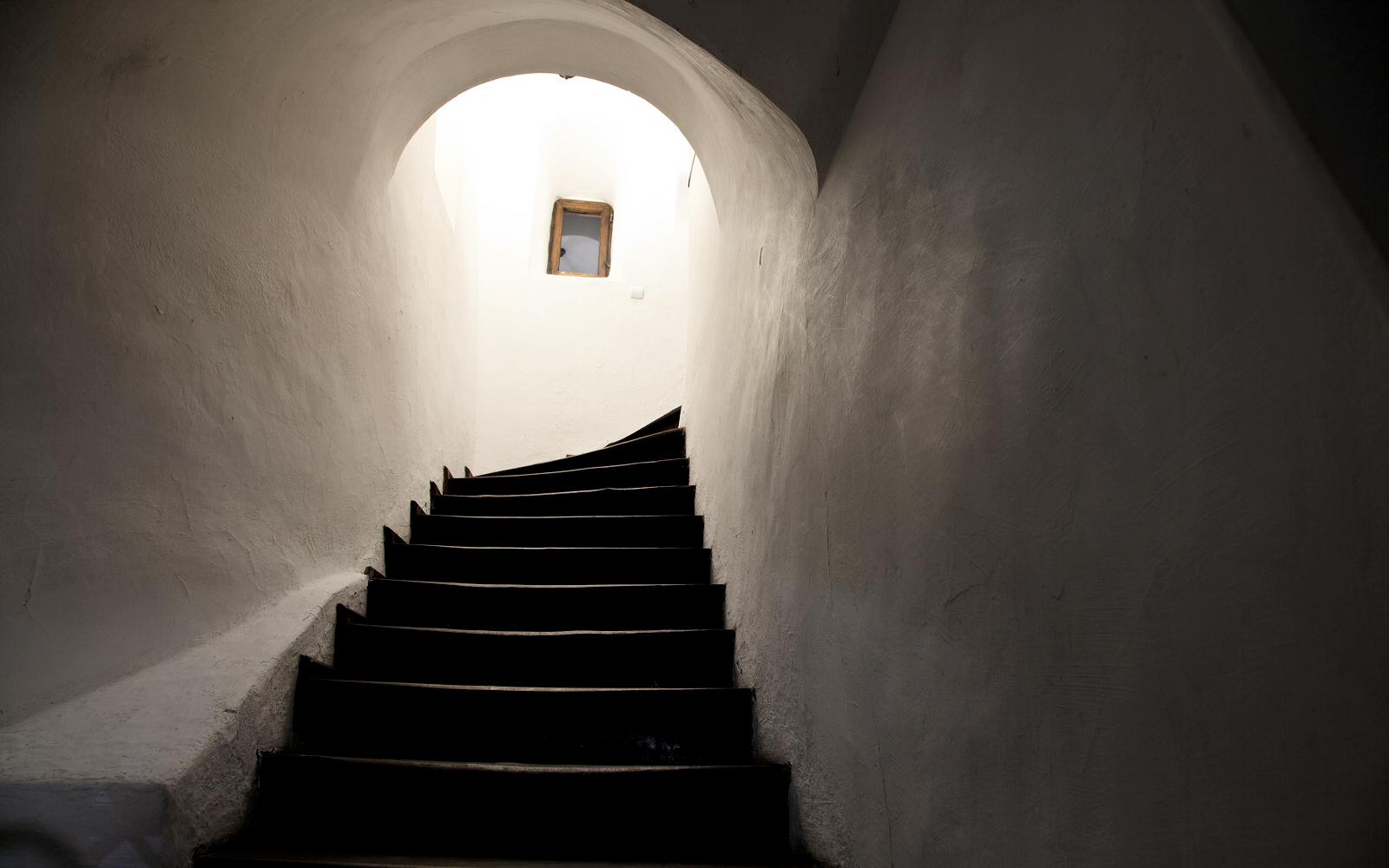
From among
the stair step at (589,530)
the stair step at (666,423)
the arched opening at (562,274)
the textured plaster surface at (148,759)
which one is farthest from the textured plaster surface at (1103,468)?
the arched opening at (562,274)

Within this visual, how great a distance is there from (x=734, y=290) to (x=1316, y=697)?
102 inches

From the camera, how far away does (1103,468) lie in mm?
717

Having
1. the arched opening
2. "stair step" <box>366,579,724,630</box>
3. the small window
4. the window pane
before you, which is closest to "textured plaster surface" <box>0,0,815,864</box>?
"stair step" <box>366,579,724,630</box>

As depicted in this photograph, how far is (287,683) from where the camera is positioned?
194 cm

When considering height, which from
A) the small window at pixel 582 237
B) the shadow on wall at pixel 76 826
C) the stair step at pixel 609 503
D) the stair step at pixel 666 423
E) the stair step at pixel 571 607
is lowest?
the shadow on wall at pixel 76 826

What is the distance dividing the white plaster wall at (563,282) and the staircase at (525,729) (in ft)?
7.84

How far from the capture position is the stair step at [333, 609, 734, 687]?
222cm

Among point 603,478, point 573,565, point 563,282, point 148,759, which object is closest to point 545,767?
point 148,759

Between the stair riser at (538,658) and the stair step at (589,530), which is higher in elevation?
the stair step at (589,530)

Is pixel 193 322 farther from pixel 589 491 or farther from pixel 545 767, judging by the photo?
pixel 589 491

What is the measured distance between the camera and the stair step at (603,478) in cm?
363

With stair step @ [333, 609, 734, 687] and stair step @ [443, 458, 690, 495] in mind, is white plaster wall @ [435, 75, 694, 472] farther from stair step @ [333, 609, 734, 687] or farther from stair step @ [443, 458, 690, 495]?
stair step @ [333, 609, 734, 687]

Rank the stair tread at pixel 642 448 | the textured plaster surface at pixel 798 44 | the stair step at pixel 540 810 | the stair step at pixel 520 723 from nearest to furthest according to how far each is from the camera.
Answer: the textured plaster surface at pixel 798 44 → the stair step at pixel 540 810 → the stair step at pixel 520 723 → the stair tread at pixel 642 448

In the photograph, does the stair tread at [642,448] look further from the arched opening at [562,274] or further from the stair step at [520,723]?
the stair step at [520,723]
